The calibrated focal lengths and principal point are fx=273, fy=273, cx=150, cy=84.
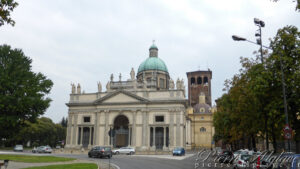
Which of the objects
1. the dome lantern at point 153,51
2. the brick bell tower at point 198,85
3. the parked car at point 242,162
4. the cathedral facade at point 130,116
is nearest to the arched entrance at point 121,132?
the cathedral facade at point 130,116

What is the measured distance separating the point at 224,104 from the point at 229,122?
288 centimetres

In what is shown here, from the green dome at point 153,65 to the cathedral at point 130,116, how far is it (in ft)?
18.6

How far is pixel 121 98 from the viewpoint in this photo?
199ft

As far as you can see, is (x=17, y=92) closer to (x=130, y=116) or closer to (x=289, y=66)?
(x=130, y=116)

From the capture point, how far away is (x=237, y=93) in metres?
26.3

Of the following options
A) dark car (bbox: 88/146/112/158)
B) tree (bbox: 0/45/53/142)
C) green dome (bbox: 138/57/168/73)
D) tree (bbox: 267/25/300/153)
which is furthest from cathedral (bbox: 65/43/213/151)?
tree (bbox: 267/25/300/153)

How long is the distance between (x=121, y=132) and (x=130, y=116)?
4.56m

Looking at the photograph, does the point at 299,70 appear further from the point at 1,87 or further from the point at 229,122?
the point at 1,87

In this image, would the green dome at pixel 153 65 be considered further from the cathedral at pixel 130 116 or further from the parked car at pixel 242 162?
the parked car at pixel 242 162

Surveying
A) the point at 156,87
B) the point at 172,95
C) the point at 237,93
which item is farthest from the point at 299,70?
the point at 156,87

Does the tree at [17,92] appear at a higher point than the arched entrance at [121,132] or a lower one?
higher

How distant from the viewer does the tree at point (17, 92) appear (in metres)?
39.3

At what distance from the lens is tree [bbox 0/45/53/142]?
39.3 metres

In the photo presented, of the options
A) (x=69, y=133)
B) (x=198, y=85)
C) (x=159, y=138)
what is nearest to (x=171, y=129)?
(x=159, y=138)
